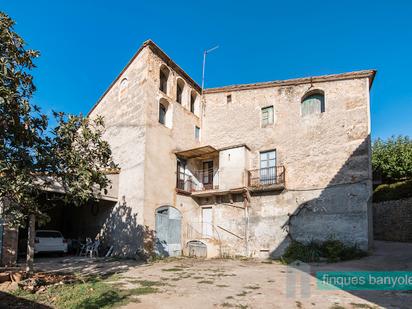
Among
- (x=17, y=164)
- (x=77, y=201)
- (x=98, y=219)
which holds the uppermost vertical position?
(x=17, y=164)

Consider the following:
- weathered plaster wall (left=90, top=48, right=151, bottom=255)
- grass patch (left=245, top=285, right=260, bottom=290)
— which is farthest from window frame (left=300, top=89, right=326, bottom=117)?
grass patch (left=245, top=285, right=260, bottom=290)

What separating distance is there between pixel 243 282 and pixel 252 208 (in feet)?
26.2

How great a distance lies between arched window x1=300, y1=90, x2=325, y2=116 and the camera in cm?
1780

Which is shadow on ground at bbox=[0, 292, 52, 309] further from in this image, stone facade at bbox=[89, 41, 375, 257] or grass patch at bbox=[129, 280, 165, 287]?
stone facade at bbox=[89, 41, 375, 257]

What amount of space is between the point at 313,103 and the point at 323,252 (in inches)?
317

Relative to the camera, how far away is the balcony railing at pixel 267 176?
58.1ft

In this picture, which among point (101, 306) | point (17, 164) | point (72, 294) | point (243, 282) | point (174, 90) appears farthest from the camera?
point (174, 90)

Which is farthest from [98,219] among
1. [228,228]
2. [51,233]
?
[228,228]

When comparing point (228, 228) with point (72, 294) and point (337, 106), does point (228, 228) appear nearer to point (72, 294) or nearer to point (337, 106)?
point (337, 106)

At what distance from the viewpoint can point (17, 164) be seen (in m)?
9.25

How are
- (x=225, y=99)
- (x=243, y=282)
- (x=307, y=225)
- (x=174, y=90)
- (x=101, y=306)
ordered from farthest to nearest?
(x=225, y=99)
(x=174, y=90)
(x=307, y=225)
(x=243, y=282)
(x=101, y=306)

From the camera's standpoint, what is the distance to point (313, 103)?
18.1 metres

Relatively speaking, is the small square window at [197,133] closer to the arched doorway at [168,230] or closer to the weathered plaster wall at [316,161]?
the weathered plaster wall at [316,161]

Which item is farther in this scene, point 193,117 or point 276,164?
point 193,117
